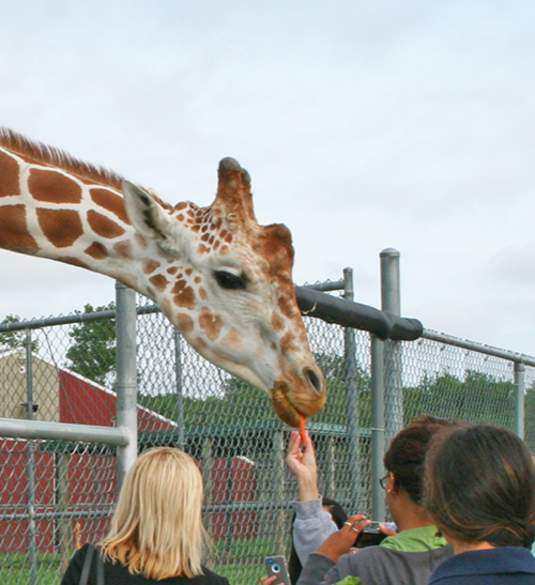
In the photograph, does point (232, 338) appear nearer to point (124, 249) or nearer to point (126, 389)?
point (124, 249)

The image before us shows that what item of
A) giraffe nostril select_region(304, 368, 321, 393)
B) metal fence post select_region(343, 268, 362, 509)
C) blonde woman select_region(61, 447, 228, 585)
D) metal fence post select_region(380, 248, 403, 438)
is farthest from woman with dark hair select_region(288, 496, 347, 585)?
blonde woman select_region(61, 447, 228, 585)

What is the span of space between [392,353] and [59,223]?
185 centimetres

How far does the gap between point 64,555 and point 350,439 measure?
5.12ft

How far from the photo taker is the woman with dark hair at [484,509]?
91.8 inches

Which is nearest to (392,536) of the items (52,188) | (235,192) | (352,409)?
(352,409)

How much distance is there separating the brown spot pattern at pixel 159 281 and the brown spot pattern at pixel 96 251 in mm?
340

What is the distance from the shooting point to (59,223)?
633 centimetres

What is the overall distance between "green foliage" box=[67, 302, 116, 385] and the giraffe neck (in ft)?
1.39

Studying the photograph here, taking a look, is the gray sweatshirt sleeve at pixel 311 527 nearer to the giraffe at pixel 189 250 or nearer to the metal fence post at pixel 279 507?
the giraffe at pixel 189 250

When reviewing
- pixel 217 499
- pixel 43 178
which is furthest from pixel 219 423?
pixel 43 178

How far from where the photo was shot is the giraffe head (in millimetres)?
5633

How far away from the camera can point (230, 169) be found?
5.90m

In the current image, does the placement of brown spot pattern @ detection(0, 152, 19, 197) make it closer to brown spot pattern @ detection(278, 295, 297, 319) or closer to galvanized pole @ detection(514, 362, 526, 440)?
brown spot pattern @ detection(278, 295, 297, 319)

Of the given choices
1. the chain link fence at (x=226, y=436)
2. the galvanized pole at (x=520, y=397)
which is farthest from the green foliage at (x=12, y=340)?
the galvanized pole at (x=520, y=397)
